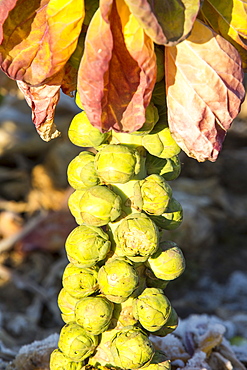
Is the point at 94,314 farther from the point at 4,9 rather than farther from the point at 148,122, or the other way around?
the point at 4,9

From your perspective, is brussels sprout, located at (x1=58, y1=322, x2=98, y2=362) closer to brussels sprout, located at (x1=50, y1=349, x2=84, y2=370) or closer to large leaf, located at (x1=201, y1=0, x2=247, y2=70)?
brussels sprout, located at (x1=50, y1=349, x2=84, y2=370)

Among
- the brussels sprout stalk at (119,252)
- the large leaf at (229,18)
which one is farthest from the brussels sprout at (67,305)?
the large leaf at (229,18)

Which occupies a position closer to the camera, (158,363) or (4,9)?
(4,9)

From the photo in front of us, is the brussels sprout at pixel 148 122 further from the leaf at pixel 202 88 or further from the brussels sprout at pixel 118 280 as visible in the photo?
the brussels sprout at pixel 118 280

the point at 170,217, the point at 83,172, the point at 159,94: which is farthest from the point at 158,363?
the point at 159,94

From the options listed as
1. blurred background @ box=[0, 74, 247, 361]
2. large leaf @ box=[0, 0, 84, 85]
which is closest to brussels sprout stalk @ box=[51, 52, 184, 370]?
large leaf @ box=[0, 0, 84, 85]

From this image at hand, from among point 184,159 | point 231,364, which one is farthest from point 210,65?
point 184,159
